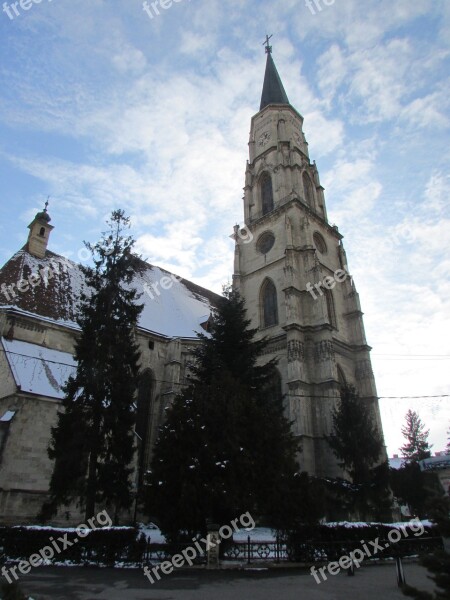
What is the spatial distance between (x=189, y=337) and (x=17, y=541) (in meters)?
16.6

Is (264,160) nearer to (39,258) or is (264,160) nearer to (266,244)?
(266,244)

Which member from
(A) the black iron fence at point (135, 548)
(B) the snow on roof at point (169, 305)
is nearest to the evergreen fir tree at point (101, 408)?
(A) the black iron fence at point (135, 548)

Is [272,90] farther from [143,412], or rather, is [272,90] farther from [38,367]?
[38,367]

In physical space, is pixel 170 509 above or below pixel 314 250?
below

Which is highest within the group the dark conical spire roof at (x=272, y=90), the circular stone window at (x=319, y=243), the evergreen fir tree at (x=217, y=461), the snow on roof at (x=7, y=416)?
the dark conical spire roof at (x=272, y=90)

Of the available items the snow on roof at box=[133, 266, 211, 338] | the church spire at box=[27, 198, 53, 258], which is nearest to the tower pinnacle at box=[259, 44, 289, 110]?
the snow on roof at box=[133, 266, 211, 338]

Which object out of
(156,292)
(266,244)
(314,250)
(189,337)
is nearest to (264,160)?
(266,244)

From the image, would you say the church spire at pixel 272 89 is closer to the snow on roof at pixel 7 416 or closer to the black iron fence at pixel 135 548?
the snow on roof at pixel 7 416

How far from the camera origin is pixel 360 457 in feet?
65.5

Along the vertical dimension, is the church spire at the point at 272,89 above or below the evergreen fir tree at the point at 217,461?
above

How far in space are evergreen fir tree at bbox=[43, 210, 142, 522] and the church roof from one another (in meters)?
2.88

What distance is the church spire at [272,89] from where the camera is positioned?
41375mm

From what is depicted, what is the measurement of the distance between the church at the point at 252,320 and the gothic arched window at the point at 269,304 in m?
0.11

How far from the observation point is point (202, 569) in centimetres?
1095
